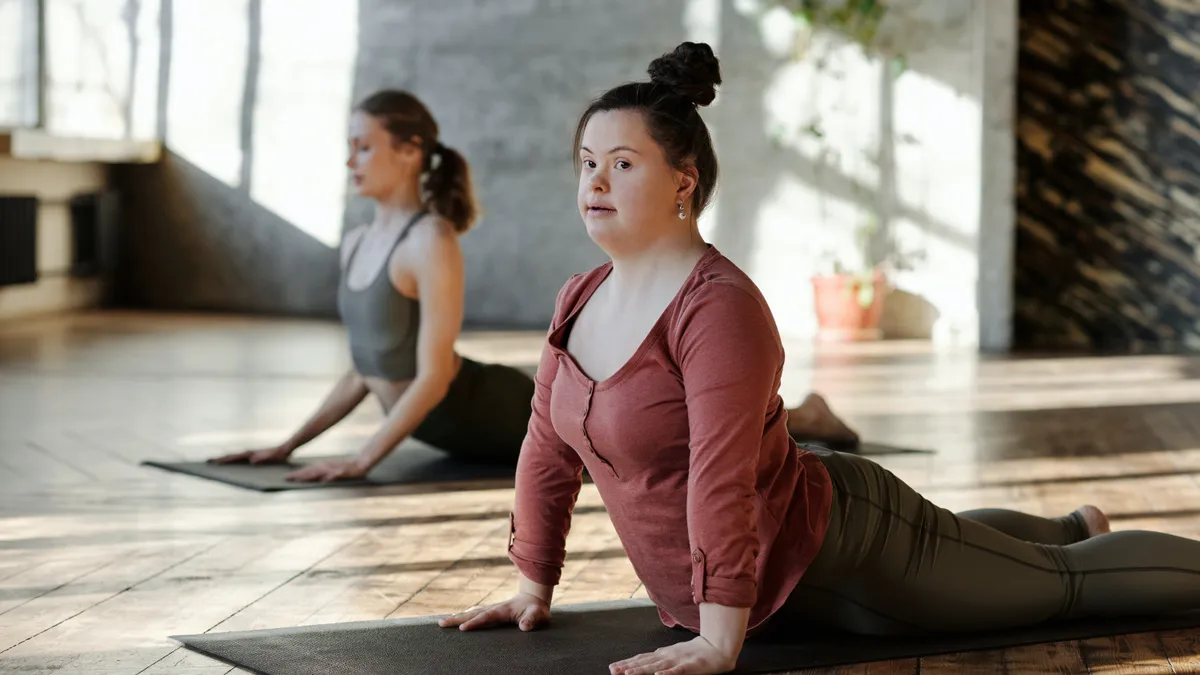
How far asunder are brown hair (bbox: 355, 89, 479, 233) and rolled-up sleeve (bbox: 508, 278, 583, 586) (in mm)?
1673

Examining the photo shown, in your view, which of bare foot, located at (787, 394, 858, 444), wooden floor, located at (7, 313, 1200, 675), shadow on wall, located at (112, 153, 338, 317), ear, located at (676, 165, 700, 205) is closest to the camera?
ear, located at (676, 165, 700, 205)

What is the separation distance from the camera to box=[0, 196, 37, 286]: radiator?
8789 mm

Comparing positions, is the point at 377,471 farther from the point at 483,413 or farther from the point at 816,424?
the point at 816,424

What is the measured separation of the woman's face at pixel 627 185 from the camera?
2.03 m

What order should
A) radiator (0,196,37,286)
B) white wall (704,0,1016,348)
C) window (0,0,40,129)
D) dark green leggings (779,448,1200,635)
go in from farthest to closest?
window (0,0,40,129) → radiator (0,196,37,286) → white wall (704,0,1016,348) → dark green leggings (779,448,1200,635)

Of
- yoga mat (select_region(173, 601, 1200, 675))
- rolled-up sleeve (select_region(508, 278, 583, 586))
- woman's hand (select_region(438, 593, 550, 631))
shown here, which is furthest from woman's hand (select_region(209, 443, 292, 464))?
rolled-up sleeve (select_region(508, 278, 583, 586))

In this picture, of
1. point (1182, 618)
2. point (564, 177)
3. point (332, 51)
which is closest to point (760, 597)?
point (1182, 618)

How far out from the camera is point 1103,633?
2338 mm

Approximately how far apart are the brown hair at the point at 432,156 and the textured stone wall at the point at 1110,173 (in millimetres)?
5220

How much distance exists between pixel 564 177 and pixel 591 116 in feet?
24.4

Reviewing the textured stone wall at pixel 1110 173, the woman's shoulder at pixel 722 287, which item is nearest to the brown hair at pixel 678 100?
the woman's shoulder at pixel 722 287

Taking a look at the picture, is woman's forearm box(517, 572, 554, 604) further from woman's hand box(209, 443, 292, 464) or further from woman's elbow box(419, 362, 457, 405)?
woman's hand box(209, 443, 292, 464)

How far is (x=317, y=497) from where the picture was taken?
3662 millimetres

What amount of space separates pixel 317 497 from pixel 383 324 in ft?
1.60
